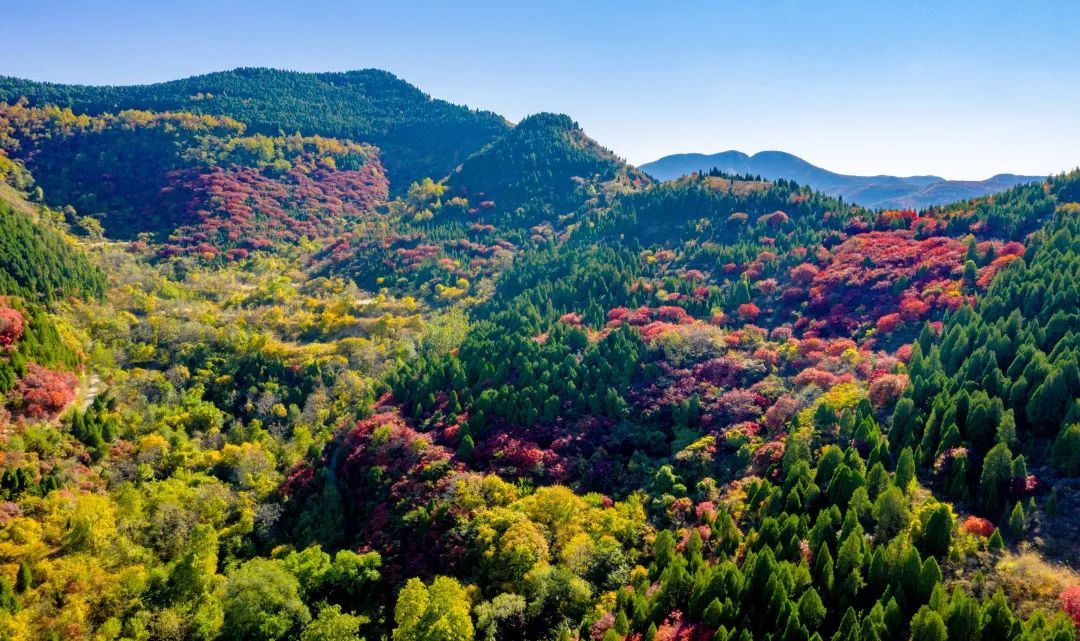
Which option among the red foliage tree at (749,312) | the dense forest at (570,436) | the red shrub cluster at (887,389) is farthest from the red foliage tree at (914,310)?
the red shrub cluster at (887,389)

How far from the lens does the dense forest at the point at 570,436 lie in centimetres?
3656

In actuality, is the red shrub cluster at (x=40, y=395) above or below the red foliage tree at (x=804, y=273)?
below

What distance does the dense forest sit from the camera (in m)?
36.6

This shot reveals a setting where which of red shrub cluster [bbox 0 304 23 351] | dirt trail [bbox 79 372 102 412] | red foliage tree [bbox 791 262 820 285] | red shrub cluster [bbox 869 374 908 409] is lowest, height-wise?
dirt trail [bbox 79 372 102 412]

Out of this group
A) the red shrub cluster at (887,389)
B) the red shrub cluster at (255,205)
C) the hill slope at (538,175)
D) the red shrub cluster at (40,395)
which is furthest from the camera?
the hill slope at (538,175)

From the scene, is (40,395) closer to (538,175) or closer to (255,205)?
(255,205)

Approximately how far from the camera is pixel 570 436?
59469 mm

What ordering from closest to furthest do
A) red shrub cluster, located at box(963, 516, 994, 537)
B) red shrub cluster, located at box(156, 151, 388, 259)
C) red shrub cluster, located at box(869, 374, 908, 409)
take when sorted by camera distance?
red shrub cluster, located at box(963, 516, 994, 537), red shrub cluster, located at box(869, 374, 908, 409), red shrub cluster, located at box(156, 151, 388, 259)

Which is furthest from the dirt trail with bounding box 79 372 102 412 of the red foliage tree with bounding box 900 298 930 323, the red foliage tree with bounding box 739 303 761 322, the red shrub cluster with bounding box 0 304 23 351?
the red foliage tree with bounding box 900 298 930 323

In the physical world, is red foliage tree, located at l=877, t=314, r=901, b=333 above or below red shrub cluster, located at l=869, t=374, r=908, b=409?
above

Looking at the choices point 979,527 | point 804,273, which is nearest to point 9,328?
point 979,527

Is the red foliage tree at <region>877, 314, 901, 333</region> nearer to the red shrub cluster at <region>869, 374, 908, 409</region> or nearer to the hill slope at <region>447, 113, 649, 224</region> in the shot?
the red shrub cluster at <region>869, 374, 908, 409</region>

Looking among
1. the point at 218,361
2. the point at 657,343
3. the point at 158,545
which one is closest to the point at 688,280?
the point at 657,343

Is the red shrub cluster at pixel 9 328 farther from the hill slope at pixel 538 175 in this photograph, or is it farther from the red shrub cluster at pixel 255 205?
the hill slope at pixel 538 175
